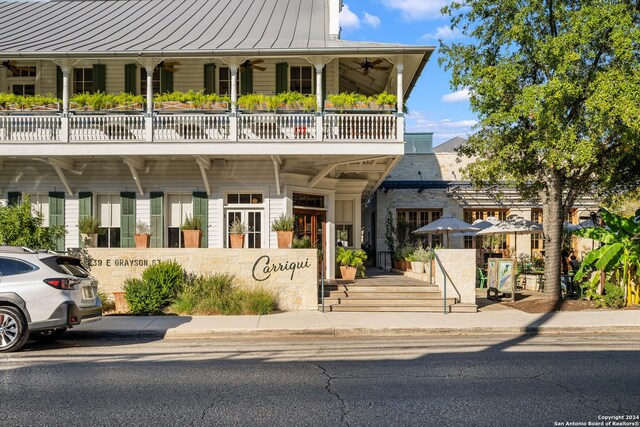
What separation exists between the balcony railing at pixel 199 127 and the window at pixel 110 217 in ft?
8.46

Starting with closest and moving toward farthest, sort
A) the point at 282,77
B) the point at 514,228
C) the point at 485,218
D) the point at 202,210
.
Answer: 1. the point at 202,210
2. the point at 282,77
3. the point at 514,228
4. the point at 485,218

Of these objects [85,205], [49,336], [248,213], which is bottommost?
[49,336]

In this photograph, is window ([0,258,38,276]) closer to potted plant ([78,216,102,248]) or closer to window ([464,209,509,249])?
potted plant ([78,216,102,248])

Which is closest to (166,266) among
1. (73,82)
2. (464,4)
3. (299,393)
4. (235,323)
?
(235,323)

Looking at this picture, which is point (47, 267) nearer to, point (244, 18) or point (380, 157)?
point (380, 157)

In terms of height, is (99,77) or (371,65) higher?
(371,65)

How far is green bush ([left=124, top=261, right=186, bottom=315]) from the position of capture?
15258mm

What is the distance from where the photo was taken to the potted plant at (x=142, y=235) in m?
18.5

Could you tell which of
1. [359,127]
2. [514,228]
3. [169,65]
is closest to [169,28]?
[169,65]

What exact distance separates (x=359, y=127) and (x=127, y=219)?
7.78m

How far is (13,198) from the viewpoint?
63.8 feet

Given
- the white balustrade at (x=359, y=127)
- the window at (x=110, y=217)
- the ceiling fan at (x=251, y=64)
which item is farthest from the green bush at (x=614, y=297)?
the window at (x=110, y=217)

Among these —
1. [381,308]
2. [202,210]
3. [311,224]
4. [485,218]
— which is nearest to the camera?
[381,308]

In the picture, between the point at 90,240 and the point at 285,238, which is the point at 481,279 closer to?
the point at 285,238
